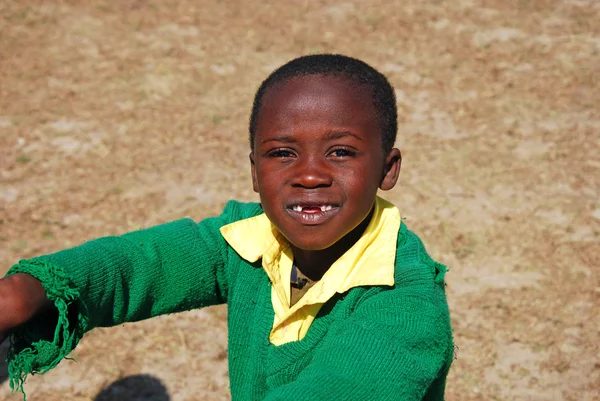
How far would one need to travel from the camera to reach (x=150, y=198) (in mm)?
4898

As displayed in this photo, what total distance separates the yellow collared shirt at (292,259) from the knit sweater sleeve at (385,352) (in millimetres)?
85

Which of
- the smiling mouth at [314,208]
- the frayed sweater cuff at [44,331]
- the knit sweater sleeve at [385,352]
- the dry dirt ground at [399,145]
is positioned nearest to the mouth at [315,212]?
the smiling mouth at [314,208]

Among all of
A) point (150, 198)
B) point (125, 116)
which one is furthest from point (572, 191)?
point (125, 116)

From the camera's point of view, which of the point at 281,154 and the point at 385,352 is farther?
the point at 281,154

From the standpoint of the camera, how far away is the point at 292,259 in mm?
2266

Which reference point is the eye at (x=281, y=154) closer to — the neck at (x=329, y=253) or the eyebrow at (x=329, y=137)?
the eyebrow at (x=329, y=137)

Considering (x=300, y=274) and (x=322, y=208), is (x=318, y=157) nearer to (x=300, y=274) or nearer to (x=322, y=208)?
(x=322, y=208)

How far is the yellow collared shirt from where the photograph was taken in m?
2.03

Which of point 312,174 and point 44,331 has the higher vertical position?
point 312,174

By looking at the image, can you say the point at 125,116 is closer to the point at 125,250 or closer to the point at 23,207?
the point at 23,207

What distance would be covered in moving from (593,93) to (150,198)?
345cm

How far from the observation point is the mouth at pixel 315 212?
6.51 ft

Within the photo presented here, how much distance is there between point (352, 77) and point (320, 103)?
134 mm

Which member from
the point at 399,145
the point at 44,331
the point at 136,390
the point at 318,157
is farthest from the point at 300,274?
the point at 399,145
